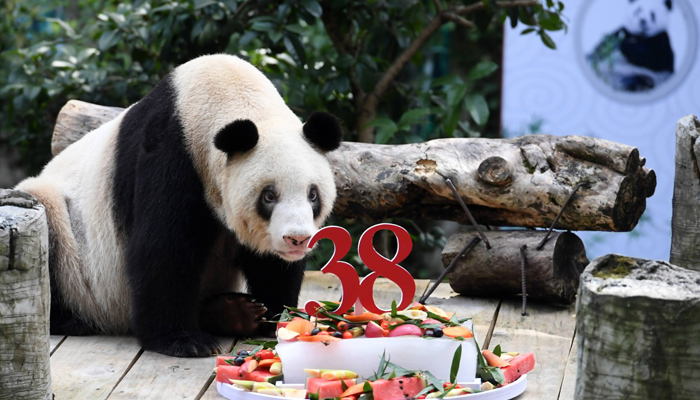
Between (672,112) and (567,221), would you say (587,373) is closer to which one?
(567,221)

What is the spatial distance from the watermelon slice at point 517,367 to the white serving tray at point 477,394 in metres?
0.03

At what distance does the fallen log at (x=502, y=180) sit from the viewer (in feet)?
12.5

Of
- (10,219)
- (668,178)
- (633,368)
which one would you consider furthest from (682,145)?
(10,219)

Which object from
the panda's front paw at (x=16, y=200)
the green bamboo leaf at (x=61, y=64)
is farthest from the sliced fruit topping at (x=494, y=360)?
the green bamboo leaf at (x=61, y=64)

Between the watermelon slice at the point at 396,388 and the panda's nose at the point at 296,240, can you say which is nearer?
the watermelon slice at the point at 396,388

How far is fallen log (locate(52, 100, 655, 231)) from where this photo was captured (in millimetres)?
3807

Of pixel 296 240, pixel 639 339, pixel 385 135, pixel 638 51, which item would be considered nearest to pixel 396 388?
pixel 296 240

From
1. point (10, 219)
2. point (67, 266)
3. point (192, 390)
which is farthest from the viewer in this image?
point (67, 266)

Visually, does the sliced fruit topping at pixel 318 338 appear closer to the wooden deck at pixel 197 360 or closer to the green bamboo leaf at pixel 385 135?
the wooden deck at pixel 197 360

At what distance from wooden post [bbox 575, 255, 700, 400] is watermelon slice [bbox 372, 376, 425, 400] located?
63 centimetres

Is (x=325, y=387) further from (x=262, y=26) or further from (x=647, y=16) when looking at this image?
(x=647, y=16)

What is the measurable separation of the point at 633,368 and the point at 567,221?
198 centimetres

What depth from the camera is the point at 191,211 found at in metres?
3.30

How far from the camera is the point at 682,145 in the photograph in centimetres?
339
